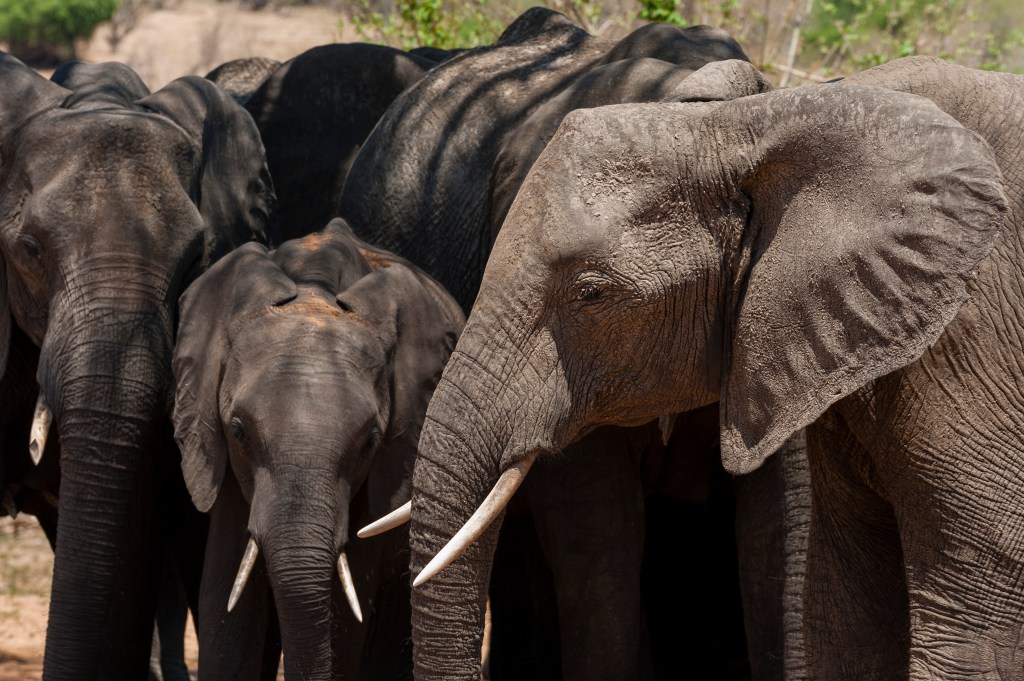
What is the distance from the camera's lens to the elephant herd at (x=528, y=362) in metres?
3.44

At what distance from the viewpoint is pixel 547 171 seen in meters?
3.55

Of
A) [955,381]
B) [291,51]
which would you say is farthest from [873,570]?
[291,51]

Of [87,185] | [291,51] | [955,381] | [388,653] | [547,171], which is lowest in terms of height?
[291,51]

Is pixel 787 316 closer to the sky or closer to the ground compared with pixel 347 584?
closer to the sky

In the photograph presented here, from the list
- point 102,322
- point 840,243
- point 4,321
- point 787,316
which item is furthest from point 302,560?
point 4,321

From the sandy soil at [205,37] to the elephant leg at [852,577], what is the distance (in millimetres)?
12835

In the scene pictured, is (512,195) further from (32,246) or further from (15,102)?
(15,102)

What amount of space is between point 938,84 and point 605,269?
75 cm

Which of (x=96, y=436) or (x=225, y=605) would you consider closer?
(x=225, y=605)

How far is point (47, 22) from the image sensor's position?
60.6ft

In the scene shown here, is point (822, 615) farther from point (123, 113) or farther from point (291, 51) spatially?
point (291, 51)

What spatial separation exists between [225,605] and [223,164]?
1.75 metres

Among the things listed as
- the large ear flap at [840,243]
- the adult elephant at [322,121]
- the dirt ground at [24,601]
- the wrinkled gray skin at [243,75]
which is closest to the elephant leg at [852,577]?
the large ear flap at [840,243]

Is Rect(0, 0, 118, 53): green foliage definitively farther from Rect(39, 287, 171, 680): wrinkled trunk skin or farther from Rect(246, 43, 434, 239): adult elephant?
Rect(39, 287, 171, 680): wrinkled trunk skin
